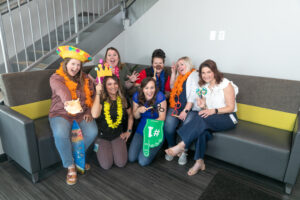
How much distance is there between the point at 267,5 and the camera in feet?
7.78

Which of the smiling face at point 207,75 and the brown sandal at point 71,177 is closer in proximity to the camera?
the brown sandal at point 71,177

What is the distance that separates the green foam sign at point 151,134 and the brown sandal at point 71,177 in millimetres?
687

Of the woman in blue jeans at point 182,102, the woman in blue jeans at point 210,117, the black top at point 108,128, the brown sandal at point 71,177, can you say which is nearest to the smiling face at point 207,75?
the woman in blue jeans at point 210,117

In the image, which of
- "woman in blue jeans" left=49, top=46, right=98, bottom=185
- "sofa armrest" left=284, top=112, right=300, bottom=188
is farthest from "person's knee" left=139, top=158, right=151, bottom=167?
"sofa armrest" left=284, top=112, right=300, bottom=188

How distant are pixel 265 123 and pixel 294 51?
84 cm

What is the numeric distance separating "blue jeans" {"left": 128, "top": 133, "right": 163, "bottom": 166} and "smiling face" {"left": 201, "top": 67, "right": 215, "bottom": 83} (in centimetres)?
83

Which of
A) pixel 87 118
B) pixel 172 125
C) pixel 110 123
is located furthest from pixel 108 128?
pixel 172 125

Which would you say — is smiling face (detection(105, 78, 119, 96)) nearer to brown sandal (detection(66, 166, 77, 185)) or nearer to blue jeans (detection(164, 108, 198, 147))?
blue jeans (detection(164, 108, 198, 147))

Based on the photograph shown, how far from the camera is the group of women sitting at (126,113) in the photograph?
203cm

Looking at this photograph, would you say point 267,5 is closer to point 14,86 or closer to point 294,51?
point 294,51

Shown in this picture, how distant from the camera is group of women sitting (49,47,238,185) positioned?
2033mm

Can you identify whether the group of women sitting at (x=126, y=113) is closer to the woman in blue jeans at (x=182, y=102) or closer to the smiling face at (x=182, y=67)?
the woman in blue jeans at (x=182, y=102)

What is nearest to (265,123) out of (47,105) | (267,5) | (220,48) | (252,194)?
(252,194)

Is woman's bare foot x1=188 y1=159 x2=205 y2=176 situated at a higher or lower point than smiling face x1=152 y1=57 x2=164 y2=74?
lower
